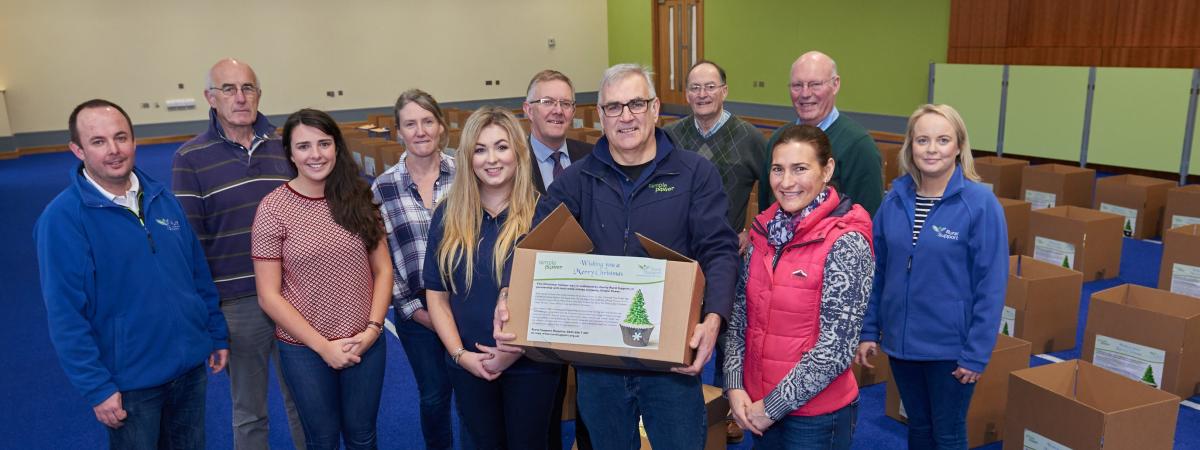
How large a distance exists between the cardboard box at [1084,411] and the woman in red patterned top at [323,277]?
2042mm

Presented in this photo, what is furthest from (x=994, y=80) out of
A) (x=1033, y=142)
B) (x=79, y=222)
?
(x=79, y=222)

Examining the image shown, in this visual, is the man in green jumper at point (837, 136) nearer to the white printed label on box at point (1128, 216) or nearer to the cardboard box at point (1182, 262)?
the cardboard box at point (1182, 262)

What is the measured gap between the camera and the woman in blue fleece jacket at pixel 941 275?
6.70 feet

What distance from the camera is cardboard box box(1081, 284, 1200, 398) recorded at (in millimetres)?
3031

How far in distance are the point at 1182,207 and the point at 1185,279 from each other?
144 centimetres

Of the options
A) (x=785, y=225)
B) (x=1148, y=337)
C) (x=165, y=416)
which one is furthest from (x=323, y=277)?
(x=1148, y=337)

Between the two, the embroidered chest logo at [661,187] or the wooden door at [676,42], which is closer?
the embroidered chest logo at [661,187]

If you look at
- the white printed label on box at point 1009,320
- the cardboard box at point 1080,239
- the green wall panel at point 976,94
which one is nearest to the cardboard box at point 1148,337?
the white printed label on box at point 1009,320

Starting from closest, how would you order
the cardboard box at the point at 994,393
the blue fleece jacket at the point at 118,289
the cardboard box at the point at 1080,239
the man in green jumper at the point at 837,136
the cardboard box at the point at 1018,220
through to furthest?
the blue fleece jacket at the point at 118,289
the man in green jumper at the point at 837,136
the cardboard box at the point at 994,393
the cardboard box at the point at 1080,239
the cardboard box at the point at 1018,220

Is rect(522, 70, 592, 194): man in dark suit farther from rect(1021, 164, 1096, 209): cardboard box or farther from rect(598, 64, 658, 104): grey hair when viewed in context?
rect(1021, 164, 1096, 209): cardboard box

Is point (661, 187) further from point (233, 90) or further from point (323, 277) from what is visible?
point (233, 90)

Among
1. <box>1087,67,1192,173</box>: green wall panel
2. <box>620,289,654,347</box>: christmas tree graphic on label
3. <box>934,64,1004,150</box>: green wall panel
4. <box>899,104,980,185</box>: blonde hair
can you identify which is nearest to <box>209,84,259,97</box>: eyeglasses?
<box>620,289,654,347</box>: christmas tree graphic on label

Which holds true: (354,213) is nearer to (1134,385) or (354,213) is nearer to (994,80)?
(1134,385)

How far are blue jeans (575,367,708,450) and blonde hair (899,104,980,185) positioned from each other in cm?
93
